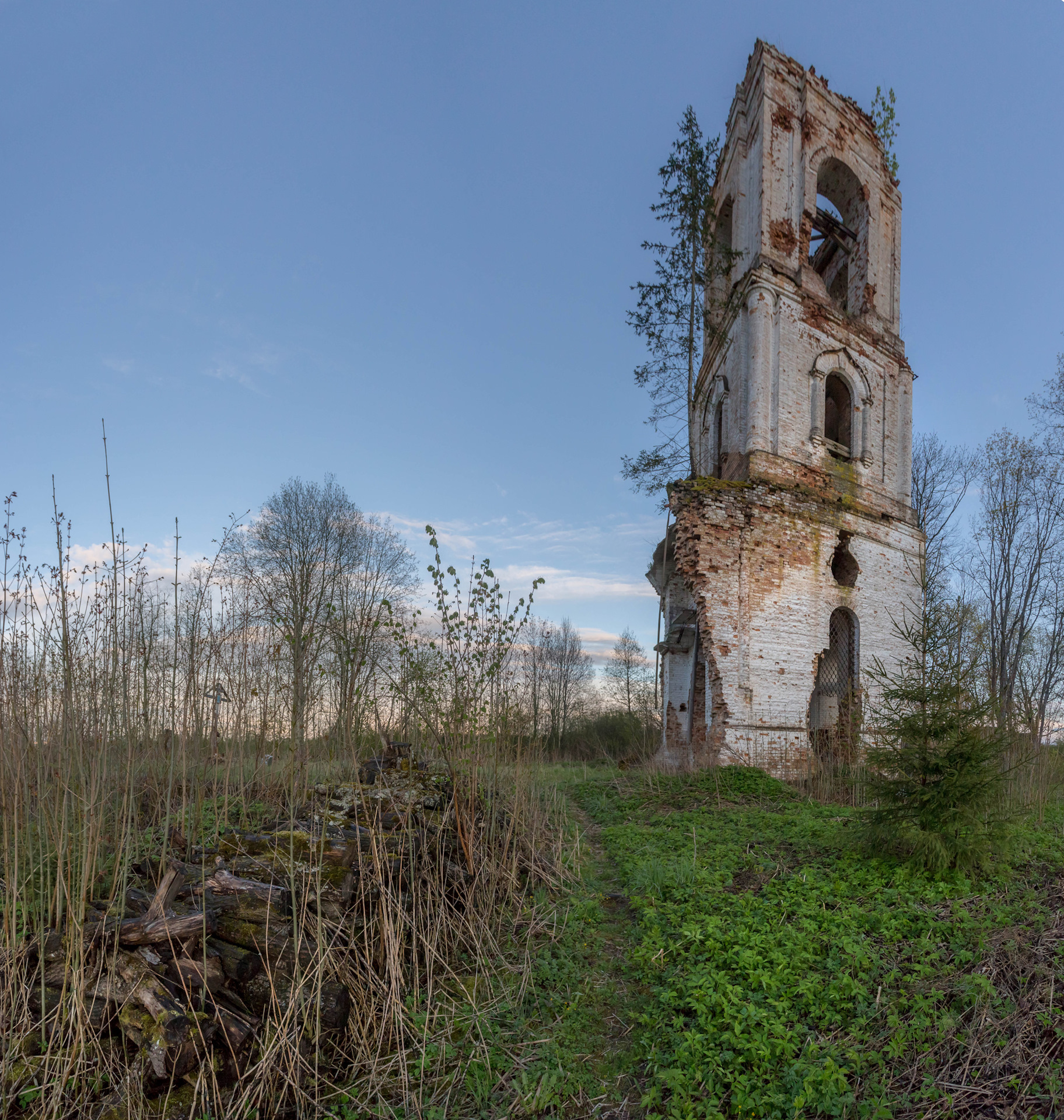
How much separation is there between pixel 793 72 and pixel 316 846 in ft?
60.2

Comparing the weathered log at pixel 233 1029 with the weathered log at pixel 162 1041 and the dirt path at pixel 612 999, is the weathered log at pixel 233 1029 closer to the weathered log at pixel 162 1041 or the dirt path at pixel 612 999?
the weathered log at pixel 162 1041

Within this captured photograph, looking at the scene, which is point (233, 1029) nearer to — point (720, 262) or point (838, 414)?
point (838, 414)

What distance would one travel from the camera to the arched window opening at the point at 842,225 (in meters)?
15.7

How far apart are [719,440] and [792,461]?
2309mm

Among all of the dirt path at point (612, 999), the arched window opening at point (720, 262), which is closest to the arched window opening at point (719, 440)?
the arched window opening at point (720, 262)

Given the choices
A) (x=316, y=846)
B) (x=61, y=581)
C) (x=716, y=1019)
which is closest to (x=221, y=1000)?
(x=316, y=846)

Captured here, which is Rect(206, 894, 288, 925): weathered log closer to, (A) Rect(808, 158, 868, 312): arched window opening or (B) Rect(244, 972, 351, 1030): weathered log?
(B) Rect(244, 972, 351, 1030): weathered log

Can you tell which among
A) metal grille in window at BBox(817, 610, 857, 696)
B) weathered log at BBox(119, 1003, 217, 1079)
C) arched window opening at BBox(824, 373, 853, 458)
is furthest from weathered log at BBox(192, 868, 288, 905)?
arched window opening at BBox(824, 373, 853, 458)

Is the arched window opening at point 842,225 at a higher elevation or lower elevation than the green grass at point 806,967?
higher

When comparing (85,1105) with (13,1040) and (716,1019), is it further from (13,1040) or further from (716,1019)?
(716,1019)

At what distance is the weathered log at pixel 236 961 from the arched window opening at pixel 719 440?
12.6 m

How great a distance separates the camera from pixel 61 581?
3467 mm

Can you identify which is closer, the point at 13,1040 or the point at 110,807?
the point at 13,1040

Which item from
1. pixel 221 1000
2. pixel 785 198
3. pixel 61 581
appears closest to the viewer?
pixel 221 1000
